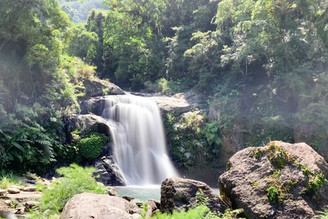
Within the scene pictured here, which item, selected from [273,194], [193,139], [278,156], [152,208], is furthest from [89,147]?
[273,194]

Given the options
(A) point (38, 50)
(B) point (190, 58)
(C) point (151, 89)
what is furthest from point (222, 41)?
(A) point (38, 50)

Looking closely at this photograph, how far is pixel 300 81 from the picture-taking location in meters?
17.3

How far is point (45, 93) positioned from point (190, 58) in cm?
1294

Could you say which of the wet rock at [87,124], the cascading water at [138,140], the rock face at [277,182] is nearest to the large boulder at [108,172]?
the cascading water at [138,140]

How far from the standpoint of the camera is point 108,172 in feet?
51.6

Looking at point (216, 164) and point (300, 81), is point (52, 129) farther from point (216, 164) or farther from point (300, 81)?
point (300, 81)

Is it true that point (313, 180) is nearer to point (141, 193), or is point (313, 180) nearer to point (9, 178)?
point (141, 193)

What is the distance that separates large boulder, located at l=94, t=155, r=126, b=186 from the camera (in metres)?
15.4

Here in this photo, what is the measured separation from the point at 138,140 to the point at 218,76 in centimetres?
840

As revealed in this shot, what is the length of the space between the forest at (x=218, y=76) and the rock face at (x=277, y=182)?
8873mm

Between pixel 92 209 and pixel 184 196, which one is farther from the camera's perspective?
pixel 184 196

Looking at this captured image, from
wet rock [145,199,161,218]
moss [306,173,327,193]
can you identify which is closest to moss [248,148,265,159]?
moss [306,173,327,193]

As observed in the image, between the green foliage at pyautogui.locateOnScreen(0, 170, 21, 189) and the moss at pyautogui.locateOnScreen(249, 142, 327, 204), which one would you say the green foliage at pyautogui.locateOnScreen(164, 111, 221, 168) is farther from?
the moss at pyautogui.locateOnScreen(249, 142, 327, 204)

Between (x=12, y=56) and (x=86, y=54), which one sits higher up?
(x=86, y=54)
